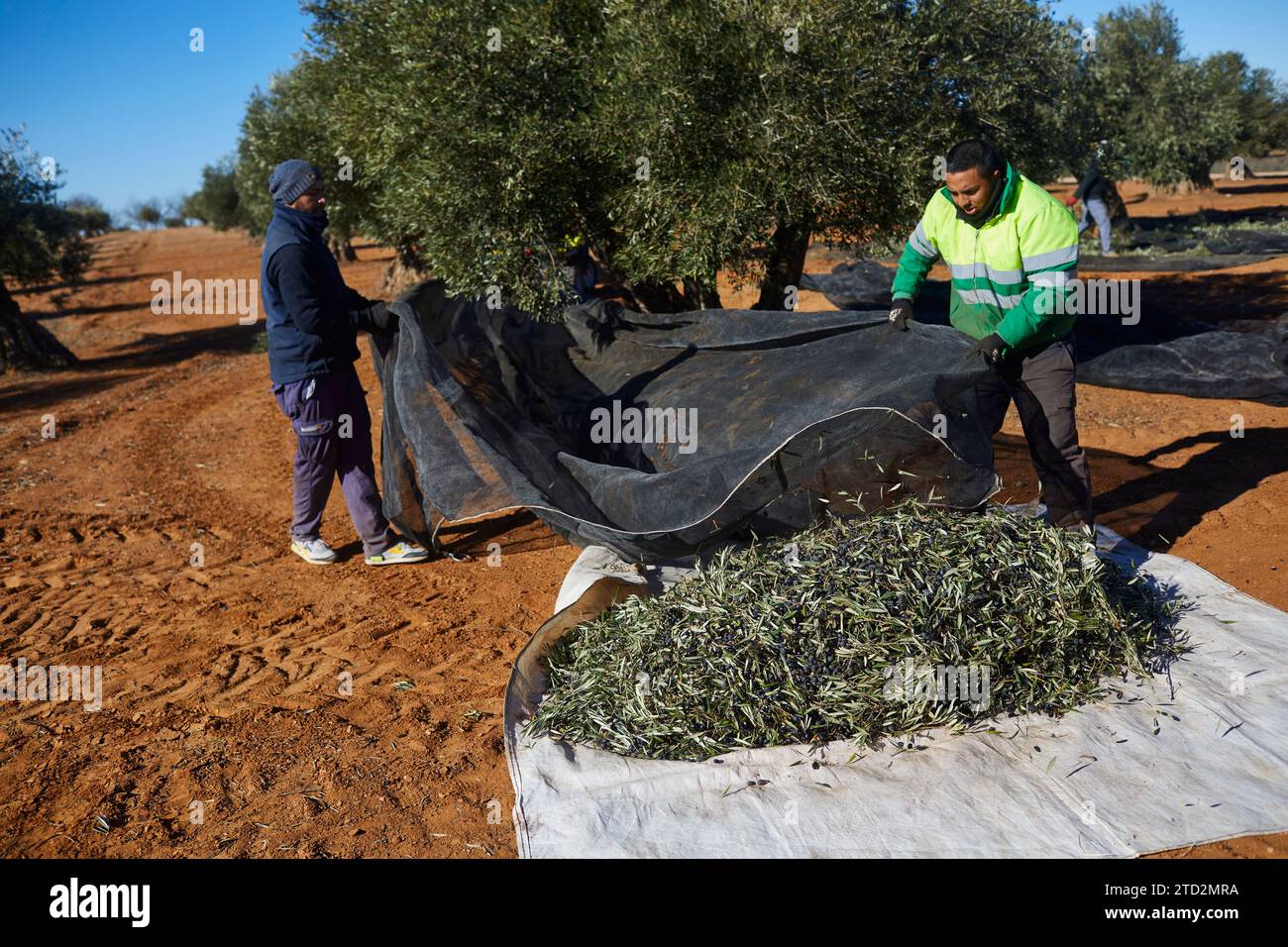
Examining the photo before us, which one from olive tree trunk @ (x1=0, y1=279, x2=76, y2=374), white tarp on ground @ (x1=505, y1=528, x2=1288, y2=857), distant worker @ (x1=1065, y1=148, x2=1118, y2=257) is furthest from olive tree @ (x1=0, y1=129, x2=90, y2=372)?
distant worker @ (x1=1065, y1=148, x2=1118, y2=257)

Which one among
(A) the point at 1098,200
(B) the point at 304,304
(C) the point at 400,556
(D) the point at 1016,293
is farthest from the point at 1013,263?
(A) the point at 1098,200

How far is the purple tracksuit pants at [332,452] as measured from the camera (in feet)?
18.2

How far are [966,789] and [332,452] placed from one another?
165 inches

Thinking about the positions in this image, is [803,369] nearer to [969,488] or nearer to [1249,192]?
[969,488]

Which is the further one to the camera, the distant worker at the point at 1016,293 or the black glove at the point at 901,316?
the black glove at the point at 901,316

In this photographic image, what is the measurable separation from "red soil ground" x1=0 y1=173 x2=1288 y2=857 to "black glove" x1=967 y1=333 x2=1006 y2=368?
1626 millimetres

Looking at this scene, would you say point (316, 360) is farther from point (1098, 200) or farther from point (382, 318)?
point (1098, 200)

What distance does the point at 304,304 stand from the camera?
529 centimetres

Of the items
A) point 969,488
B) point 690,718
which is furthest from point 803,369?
point 690,718

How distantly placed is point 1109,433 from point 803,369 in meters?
3.88

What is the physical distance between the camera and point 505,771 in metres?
3.64

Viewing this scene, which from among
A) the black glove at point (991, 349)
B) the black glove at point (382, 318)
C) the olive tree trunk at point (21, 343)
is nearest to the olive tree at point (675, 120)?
the black glove at point (382, 318)

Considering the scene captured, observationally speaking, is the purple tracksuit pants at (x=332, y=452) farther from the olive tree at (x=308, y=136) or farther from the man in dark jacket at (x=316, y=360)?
the olive tree at (x=308, y=136)

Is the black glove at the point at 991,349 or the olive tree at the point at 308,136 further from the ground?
the olive tree at the point at 308,136
